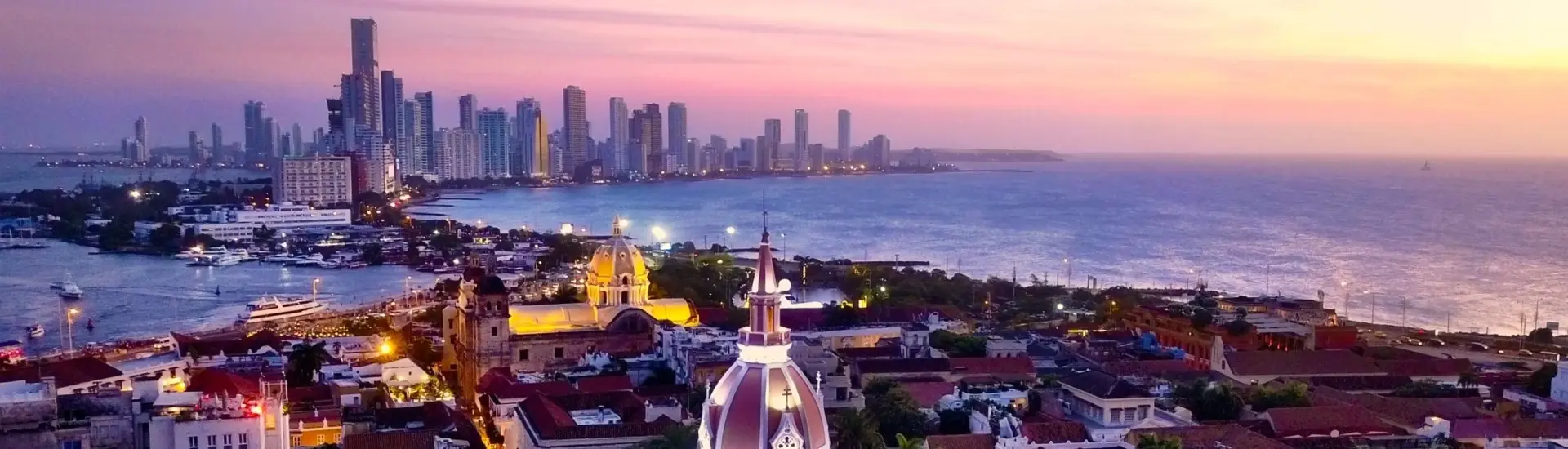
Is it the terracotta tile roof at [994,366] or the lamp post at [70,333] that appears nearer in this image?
the terracotta tile roof at [994,366]

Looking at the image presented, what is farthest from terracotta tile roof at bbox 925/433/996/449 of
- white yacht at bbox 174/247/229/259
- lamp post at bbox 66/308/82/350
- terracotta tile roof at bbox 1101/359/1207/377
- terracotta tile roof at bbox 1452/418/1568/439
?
white yacht at bbox 174/247/229/259

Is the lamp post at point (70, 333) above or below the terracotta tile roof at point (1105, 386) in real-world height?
below

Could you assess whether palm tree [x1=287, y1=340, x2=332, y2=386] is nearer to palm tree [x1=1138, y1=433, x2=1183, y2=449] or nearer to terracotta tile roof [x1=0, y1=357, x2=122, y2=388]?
terracotta tile roof [x1=0, y1=357, x2=122, y2=388]

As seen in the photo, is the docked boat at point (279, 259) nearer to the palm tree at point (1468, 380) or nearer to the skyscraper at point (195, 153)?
the palm tree at point (1468, 380)

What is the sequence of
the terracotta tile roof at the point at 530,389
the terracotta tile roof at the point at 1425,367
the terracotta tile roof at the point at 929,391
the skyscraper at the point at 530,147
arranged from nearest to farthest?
1. the terracotta tile roof at the point at 929,391
2. the terracotta tile roof at the point at 530,389
3. the terracotta tile roof at the point at 1425,367
4. the skyscraper at the point at 530,147

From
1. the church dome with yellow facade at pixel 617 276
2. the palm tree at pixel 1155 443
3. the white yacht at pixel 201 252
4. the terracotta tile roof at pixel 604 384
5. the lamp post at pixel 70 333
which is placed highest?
the church dome with yellow facade at pixel 617 276

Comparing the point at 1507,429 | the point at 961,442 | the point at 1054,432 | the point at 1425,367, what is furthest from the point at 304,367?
the point at 1425,367

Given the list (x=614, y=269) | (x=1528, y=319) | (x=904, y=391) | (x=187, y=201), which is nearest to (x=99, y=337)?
(x=614, y=269)

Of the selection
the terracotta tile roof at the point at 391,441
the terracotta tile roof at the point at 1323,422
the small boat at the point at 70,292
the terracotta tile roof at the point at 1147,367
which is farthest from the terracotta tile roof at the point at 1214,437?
the small boat at the point at 70,292
